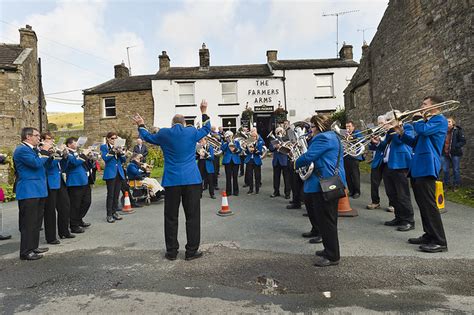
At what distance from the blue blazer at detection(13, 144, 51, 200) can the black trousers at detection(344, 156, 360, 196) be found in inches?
270

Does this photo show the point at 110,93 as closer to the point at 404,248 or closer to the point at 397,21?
the point at 397,21

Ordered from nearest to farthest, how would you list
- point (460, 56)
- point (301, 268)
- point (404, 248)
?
point (301, 268) → point (404, 248) → point (460, 56)

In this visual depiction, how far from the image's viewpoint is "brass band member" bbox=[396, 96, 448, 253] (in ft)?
14.4

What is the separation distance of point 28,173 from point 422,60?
1149 cm

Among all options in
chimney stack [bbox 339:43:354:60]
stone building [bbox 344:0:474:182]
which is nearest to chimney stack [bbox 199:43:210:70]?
chimney stack [bbox 339:43:354:60]

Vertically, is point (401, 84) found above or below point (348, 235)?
above

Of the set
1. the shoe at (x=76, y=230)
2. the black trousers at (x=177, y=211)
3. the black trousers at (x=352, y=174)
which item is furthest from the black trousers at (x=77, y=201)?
the black trousers at (x=352, y=174)

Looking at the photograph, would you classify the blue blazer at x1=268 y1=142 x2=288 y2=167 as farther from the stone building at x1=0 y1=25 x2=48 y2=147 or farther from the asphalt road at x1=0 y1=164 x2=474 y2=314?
the stone building at x1=0 y1=25 x2=48 y2=147

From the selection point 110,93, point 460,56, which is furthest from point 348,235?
point 110,93

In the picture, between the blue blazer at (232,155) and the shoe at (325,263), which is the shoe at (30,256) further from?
the blue blazer at (232,155)

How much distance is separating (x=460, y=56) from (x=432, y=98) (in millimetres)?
5832

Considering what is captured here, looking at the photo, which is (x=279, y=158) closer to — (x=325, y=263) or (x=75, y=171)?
(x=325, y=263)

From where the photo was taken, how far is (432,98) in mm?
4488

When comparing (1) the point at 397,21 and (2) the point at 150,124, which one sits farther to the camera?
(2) the point at 150,124
